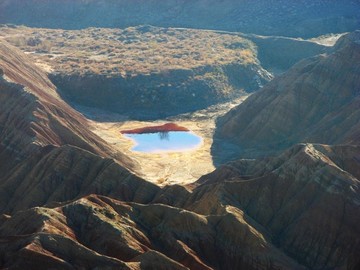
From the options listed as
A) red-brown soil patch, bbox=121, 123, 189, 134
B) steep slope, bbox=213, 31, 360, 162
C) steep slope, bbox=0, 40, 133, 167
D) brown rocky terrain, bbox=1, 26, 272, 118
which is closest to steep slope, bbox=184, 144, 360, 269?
steep slope, bbox=0, 40, 133, 167

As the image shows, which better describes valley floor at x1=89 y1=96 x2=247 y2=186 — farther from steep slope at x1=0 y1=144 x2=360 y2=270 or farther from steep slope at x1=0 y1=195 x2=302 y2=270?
steep slope at x1=0 y1=195 x2=302 y2=270

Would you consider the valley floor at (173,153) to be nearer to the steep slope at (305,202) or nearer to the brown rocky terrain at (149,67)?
the brown rocky terrain at (149,67)

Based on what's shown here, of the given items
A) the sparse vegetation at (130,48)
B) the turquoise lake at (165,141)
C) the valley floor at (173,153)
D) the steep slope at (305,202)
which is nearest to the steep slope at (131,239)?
the steep slope at (305,202)

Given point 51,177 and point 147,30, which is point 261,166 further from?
point 147,30

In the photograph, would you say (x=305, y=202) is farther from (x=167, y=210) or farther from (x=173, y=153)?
(x=173, y=153)

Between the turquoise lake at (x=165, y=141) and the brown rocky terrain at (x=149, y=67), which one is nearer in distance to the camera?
the turquoise lake at (x=165, y=141)
